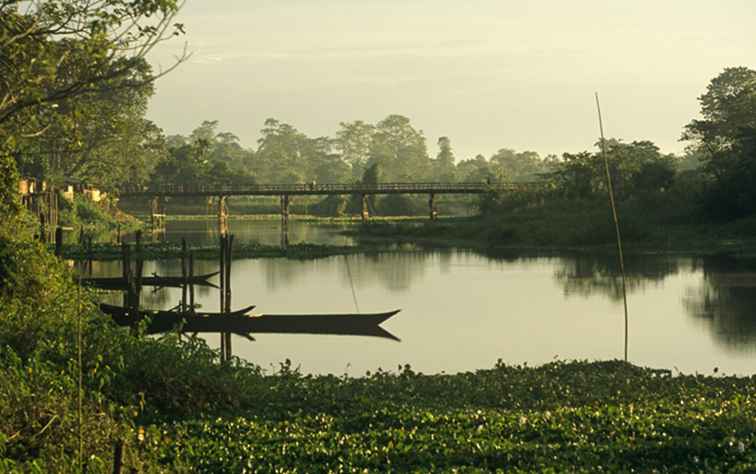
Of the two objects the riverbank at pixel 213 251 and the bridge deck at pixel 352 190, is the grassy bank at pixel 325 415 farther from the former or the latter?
the bridge deck at pixel 352 190

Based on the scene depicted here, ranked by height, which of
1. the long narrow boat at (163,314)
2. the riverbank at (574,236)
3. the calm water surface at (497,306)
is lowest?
the calm water surface at (497,306)

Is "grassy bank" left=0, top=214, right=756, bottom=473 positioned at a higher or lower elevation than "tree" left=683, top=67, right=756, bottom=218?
lower

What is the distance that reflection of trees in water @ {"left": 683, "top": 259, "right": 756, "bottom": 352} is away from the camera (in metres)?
30.1

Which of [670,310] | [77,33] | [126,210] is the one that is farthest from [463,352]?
[126,210]

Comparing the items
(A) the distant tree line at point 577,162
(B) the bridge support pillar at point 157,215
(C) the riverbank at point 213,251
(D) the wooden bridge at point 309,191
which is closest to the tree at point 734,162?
(A) the distant tree line at point 577,162

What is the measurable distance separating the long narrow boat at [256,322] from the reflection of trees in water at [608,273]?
46.6 feet

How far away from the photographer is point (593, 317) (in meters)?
35.7

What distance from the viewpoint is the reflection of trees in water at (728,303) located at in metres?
30.1

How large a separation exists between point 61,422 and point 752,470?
7410 mm

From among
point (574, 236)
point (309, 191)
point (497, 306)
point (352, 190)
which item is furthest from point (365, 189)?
point (497, 306)

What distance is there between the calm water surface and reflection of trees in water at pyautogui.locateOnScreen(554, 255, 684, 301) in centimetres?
9

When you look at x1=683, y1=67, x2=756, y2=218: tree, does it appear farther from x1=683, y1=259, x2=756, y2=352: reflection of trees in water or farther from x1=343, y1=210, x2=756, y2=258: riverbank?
x1=683, y1=259, x2=756, y2=352: reflection of trees in water

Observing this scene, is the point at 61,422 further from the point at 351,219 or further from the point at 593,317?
the point at 351,219

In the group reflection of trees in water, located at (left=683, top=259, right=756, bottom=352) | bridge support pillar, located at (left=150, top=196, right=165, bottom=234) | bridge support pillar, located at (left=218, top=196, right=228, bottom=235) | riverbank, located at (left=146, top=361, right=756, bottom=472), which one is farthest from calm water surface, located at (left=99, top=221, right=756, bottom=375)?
bridge support pillar, located at (left=150, top=196, right=165, bottom=234)
